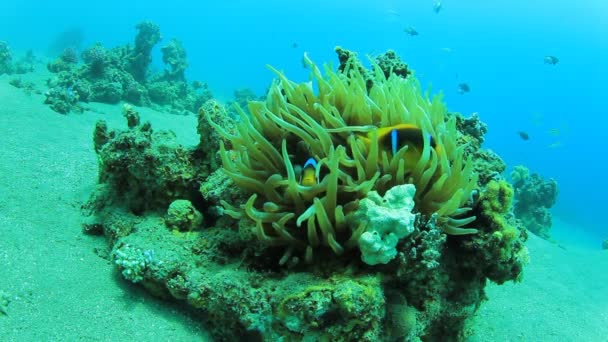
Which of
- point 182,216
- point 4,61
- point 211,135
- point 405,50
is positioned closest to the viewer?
point 182,216

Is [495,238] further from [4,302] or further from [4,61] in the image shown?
[4,61]

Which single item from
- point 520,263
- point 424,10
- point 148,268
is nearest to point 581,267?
point 520,263

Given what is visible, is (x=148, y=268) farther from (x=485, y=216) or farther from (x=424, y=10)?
(x=424, y=10)

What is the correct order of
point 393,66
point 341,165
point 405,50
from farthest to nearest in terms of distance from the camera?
1. point 405,50
2. point 393,66
3. point 341,165

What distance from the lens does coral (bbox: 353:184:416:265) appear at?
2492 mm

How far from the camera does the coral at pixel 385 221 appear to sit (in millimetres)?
2492

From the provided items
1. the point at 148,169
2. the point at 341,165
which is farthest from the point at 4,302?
the point at 341,165

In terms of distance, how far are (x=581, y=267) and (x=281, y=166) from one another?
6824 mm

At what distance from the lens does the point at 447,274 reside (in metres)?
3.04

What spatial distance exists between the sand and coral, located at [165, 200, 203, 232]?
579mm

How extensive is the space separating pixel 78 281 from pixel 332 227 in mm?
2052

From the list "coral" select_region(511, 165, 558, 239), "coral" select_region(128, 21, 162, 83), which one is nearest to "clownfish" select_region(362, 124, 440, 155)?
"coral" select_region(511, 165, 558, 239)

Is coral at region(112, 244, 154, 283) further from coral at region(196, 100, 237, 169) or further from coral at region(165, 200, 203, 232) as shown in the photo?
coral at region(196, 100, 237, 169)

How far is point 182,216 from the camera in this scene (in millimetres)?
3451
